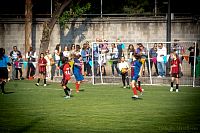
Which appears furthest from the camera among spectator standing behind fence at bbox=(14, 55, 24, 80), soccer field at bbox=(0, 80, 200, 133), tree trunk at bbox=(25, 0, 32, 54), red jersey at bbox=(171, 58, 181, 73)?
tree trunk at bbox=(25, 0, 32, 54)

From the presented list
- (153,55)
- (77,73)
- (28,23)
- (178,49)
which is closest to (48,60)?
(28,23)

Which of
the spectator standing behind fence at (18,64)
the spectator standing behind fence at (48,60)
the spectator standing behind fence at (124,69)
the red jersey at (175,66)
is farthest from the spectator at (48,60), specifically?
the red jersey at (175,66)

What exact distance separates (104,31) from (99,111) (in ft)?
62.9

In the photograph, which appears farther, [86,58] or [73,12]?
[73,12]

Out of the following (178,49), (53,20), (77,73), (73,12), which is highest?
(73,12)

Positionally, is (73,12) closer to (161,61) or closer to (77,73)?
(161,61)

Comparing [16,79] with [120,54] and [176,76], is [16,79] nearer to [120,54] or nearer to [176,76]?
[120,54]

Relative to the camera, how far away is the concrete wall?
3866 cm

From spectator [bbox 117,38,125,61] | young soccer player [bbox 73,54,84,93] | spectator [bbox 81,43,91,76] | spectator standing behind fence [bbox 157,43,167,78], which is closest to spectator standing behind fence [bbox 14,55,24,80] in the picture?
spectator [bbox 81,43,91,76]

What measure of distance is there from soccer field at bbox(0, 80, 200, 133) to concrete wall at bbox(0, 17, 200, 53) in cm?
937

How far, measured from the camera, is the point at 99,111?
68.1 feet

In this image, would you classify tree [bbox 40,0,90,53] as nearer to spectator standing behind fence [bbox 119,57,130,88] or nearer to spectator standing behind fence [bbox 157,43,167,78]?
spectator standing behind fence [bbox 157,43,167,78]

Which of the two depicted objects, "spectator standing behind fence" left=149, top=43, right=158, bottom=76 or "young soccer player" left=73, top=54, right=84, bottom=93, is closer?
"young soccer player" left=73, top=54, right=84, bottom=93

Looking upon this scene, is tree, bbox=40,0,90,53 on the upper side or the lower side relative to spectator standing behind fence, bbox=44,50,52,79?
upper
